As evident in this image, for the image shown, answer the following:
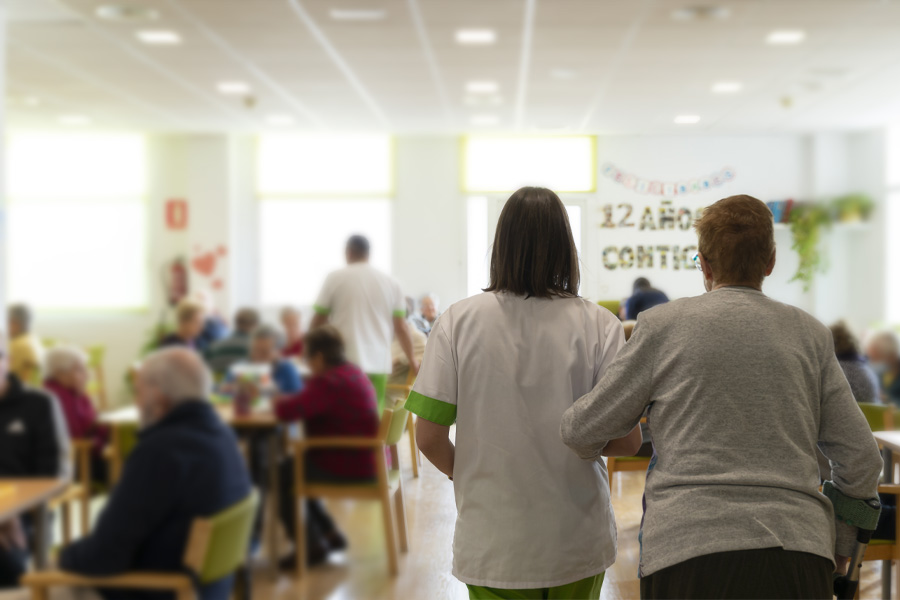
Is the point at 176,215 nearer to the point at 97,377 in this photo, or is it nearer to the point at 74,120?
the point at 74,120

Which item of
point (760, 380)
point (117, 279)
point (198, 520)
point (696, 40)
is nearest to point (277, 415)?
point (198, 520)

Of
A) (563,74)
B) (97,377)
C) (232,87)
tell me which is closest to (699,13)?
(563,74)

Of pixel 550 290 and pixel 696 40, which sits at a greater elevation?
pixel 696 40

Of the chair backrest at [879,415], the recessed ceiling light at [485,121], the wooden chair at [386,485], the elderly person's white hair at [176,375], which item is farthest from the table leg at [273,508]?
the chair backrest at [879,415]

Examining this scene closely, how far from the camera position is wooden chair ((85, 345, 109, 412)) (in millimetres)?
1573

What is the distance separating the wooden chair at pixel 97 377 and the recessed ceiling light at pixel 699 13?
2.74 m

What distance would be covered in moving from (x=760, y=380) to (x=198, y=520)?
109cm

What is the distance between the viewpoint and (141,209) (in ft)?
5.62

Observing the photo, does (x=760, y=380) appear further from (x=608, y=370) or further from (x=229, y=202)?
(x=229, y=202)

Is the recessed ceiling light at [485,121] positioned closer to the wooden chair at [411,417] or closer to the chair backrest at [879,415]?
the wooden chair at [411,417]

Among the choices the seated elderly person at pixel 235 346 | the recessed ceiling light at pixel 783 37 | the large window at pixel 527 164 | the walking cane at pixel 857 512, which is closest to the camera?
the walking cane at pixel 857 512

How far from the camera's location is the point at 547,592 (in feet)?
4.33

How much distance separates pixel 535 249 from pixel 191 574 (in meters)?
0.95

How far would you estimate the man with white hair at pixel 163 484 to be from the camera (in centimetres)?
141
